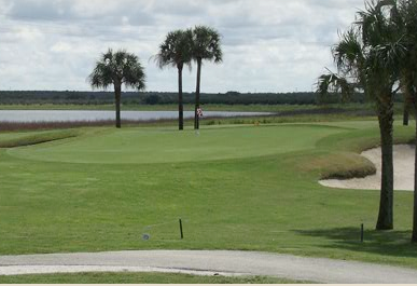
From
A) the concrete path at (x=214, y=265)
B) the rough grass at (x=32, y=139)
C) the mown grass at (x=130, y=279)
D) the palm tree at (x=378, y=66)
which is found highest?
the palm tree at (x=378, y=66)

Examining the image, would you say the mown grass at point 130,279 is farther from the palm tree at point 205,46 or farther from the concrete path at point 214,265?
the palm tree at point 205,46

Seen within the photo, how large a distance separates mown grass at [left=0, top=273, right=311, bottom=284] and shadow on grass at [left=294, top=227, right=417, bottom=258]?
19.5 feet

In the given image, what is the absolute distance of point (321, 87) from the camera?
20.6m

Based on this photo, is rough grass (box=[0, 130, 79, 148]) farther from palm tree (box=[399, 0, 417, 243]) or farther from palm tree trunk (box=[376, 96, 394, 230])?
palm tree (box=[399, 0, 417, 243])

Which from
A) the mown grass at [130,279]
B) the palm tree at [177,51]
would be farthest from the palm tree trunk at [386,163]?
the palm tree at [177,51]

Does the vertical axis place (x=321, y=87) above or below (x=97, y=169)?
above

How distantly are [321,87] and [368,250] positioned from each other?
17.8ft

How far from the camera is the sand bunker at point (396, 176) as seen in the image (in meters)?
31.8

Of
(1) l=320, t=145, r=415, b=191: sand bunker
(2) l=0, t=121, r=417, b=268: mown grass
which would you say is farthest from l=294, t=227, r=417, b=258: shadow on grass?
(1) l=320, t=145, r=415, b=191: sand bunker

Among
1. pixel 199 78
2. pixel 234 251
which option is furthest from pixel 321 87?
pixel 199 78

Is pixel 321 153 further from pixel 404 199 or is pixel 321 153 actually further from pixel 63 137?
pixel 63 137

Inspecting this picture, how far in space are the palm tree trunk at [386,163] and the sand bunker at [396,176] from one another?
902 cm

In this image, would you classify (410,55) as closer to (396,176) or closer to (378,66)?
(378,66)

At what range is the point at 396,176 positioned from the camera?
114ft
